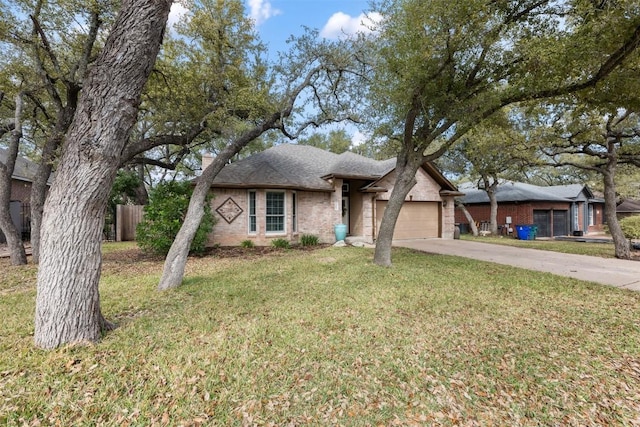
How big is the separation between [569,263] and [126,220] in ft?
63.2

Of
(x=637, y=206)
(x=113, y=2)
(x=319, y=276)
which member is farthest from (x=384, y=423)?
(x=637, y=206)

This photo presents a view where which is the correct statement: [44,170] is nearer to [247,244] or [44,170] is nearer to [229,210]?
[229,210]

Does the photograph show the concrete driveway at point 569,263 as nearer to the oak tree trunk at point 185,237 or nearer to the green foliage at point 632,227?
the green foliage at point 632,227

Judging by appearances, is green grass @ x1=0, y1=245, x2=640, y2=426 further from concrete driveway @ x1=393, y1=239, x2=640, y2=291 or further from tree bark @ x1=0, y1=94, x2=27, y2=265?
tree bark @ x1=0, y1=94, x2=27, y2=265

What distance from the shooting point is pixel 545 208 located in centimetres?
1989

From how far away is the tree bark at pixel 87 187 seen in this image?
10.5 ft

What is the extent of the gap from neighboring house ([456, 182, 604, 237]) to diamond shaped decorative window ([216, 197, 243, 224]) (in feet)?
63.1

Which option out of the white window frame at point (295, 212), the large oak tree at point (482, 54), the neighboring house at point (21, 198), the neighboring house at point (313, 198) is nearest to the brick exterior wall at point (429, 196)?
the neighboring house at point (313, 198)

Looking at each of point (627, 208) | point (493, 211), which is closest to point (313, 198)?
point (493, 211)

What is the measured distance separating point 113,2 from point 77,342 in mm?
9172

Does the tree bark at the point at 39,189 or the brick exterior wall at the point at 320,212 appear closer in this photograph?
the tree bark at the point at 39,189

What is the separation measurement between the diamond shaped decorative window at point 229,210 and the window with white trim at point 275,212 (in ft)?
4.15

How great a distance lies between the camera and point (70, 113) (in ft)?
28.3

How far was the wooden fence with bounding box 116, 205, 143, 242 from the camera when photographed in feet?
47.3
